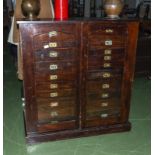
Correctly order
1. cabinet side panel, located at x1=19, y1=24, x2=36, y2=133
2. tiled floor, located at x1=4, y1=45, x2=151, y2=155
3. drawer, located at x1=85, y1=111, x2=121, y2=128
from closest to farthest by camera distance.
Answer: cabinet side panel, located at x1=19, y1=24, x2=36, y2=133, tiled floor, located at x1=4, y1=45, x2=151, y2=155, drawer, located at x1=85, y1=111, x2=121, y2=128

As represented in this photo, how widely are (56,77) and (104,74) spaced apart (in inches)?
18.6

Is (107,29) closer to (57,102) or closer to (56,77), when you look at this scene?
(56,77)

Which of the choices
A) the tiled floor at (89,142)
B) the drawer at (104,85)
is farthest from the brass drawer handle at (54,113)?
the drawer at (104,85)

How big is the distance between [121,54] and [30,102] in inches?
38.2

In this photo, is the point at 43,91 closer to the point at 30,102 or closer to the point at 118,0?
the point at 30,102

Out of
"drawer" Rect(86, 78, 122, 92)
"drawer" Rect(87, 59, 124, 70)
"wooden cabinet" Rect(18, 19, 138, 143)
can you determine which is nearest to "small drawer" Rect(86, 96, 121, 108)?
"wooden cabinet" Rect(18, 19, 138, 143)

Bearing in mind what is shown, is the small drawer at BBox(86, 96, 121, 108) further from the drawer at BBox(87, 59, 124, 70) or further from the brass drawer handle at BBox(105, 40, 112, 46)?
the brass drawer handle at BBox(105, 40, 112, 46)

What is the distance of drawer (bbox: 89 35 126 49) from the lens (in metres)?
2.25

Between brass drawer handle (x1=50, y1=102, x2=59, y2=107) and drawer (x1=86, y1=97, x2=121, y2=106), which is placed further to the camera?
drawer (x1=86, y1=97, x2=121, y2=106)

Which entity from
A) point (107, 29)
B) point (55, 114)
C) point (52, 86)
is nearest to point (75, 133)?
point (55, 114)

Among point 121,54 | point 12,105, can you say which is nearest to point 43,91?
point 121,54

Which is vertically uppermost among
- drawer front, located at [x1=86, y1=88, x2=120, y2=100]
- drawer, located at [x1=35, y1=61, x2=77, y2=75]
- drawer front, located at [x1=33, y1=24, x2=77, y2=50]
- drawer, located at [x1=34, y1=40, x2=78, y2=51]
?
drawer front, located at [x1=33, y1=24, x2=77, y2=50]

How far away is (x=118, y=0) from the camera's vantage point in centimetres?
239

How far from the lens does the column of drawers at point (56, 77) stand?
2131 millimetres
